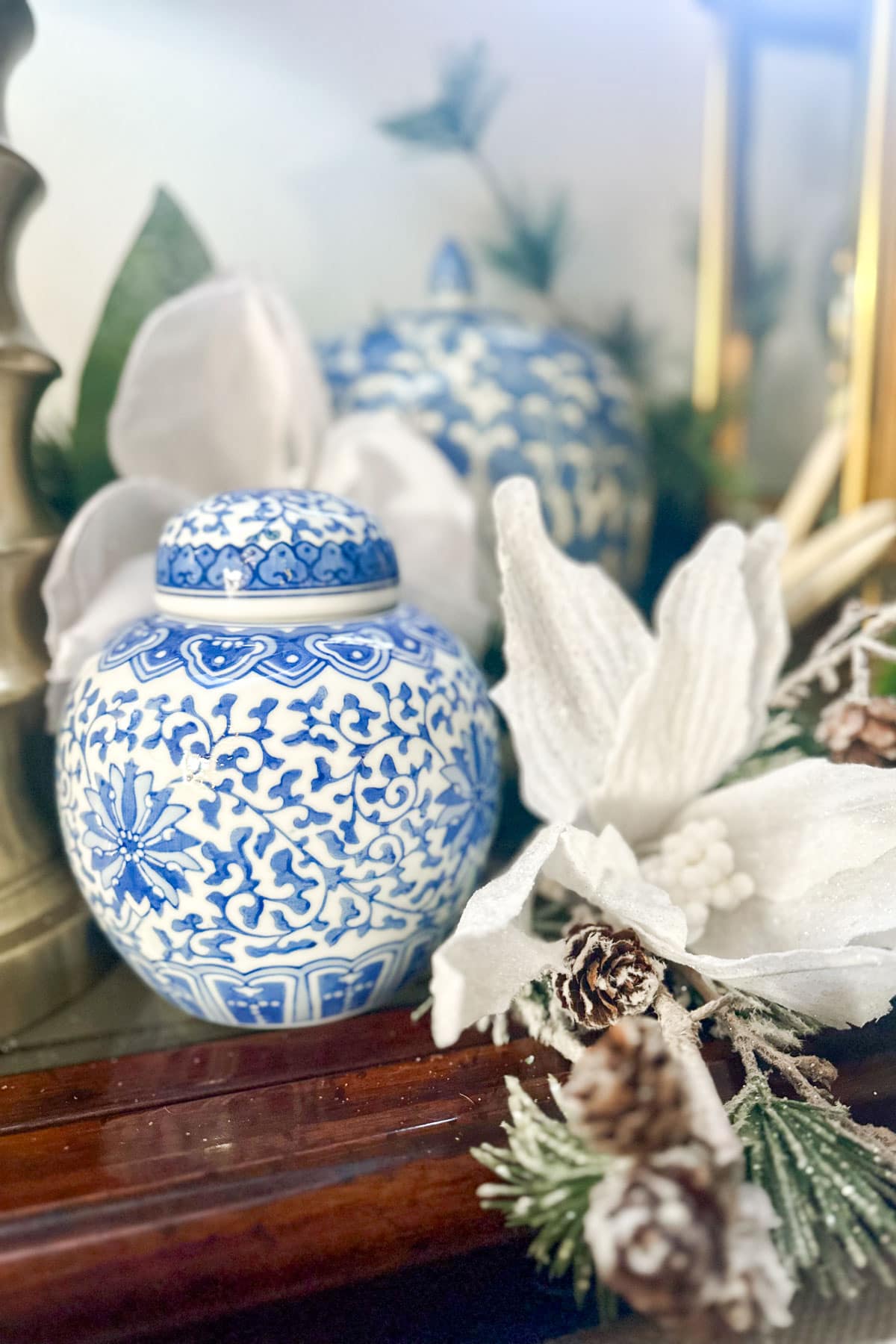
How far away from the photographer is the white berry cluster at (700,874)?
0.35 m

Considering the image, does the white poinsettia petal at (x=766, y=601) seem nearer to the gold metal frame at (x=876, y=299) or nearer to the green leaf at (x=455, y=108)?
the gold metal frame at (x=876, y=299)

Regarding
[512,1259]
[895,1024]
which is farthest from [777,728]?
[512,1259]

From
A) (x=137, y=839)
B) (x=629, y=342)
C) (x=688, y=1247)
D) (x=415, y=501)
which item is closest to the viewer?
(x=688, y=1247)

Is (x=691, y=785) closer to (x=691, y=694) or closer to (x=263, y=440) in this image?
(x=691, y=694)

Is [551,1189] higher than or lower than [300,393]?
lower

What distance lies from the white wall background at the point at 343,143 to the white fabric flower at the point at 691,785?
364 mm

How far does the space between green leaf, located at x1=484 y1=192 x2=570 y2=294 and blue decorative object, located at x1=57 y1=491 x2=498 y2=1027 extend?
0.40 m

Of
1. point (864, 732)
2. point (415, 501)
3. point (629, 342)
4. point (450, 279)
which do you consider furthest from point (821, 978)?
point (629, 342)

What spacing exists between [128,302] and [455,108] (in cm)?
30

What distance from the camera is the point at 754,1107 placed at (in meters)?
0.29

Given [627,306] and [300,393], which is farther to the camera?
[627,306]

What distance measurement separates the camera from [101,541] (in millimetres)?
410

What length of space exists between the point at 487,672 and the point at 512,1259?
0.96ft

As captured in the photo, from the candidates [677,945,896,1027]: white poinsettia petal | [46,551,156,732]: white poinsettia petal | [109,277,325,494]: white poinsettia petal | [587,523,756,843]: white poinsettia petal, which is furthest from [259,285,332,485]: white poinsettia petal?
[677,945,896,1027]: white poinsettia petal
